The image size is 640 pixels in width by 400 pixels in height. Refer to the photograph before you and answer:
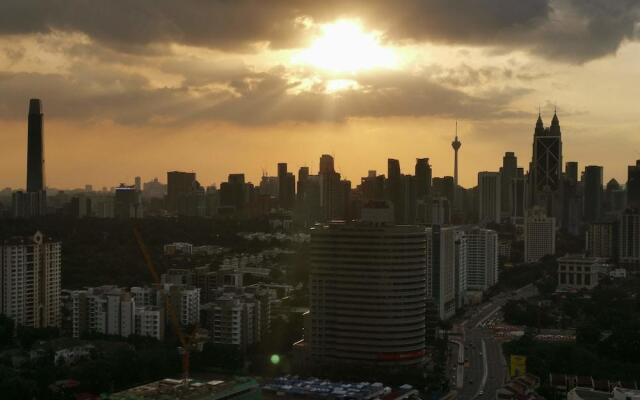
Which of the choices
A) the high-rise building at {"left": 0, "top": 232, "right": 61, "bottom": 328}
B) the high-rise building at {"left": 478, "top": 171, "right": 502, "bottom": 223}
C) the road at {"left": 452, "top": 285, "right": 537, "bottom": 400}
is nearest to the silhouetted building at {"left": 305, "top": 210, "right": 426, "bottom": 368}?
the road at {"left": 452, "top": 285, "right": 537, "bottom": 400}

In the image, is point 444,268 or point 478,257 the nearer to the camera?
point 444,268

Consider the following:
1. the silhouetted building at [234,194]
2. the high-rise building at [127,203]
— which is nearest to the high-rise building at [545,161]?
the silhouetted building at [234,194]

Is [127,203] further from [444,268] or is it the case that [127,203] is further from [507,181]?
[507,181]

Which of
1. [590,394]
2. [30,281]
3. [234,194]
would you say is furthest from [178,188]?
[590,394]

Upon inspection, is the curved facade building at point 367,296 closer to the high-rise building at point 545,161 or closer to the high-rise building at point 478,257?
the high-rise building at point 478,257

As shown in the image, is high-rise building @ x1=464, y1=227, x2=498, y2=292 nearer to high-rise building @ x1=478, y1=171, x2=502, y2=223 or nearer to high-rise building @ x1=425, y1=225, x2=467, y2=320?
high-rise building @ x1=425, y1=225, x2=467, y2=320
